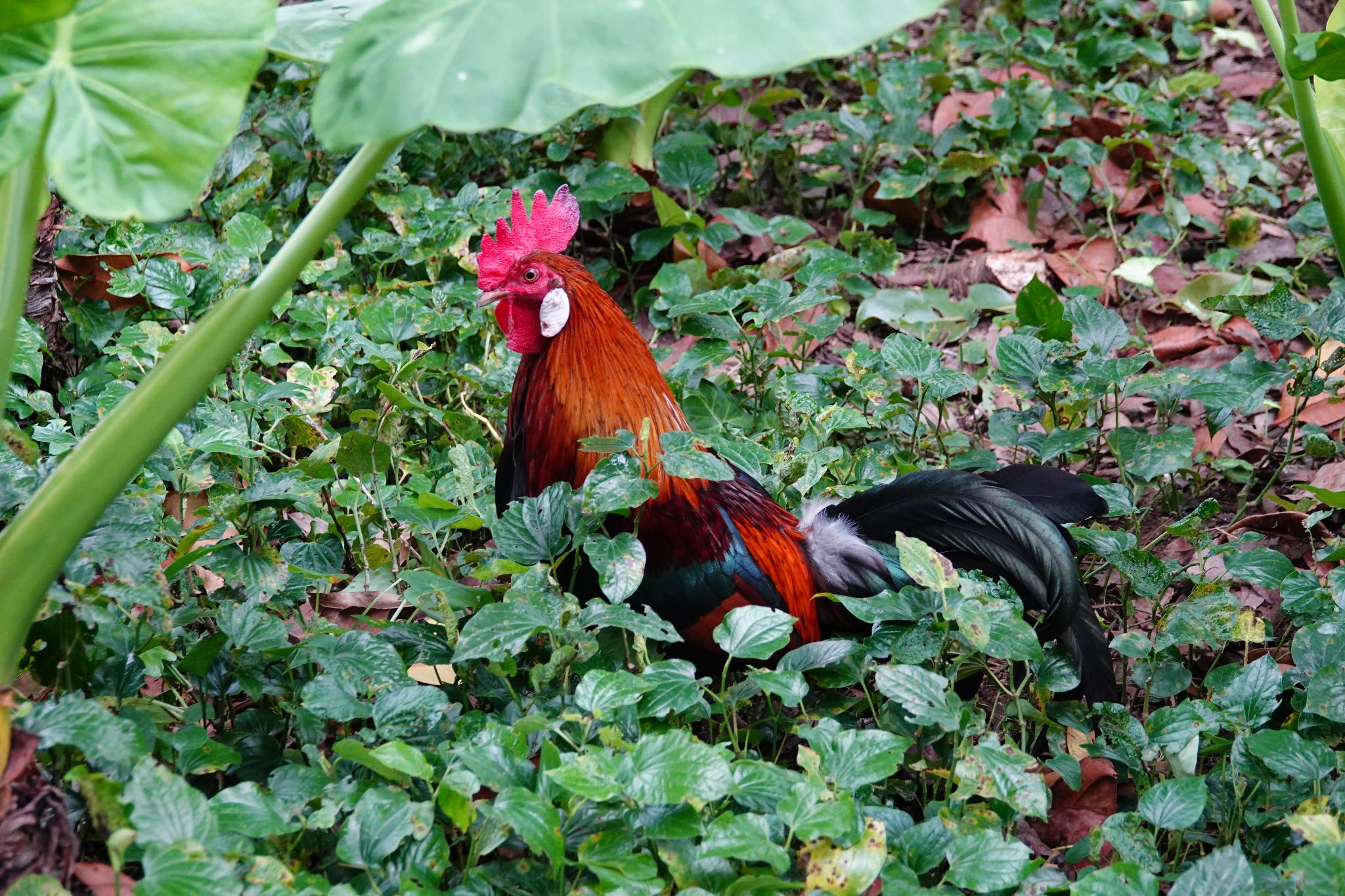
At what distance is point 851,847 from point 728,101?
2867 millimetres

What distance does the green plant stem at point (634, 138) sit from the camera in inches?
138

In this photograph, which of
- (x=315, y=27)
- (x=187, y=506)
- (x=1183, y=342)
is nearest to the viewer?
(x=315, y=27)

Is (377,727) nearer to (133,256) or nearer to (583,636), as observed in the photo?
(583,636)

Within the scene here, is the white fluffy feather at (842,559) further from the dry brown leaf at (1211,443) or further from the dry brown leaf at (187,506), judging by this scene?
the dry brown leaf at (187,506)

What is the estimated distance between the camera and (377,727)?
168cm

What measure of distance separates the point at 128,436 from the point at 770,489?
1393mm

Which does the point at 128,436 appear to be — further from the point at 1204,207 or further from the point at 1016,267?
the point at 1204,207

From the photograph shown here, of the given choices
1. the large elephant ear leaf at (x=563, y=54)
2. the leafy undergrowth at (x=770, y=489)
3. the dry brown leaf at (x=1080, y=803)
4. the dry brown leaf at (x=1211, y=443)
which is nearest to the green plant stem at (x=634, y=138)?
the leafy undergrowth at (x=770, y=489)

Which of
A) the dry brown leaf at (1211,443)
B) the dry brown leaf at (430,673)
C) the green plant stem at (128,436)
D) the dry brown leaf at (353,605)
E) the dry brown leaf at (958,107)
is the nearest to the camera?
the green plant stem at (128,436)

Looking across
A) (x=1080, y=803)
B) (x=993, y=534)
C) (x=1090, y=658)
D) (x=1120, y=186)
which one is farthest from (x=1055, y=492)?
(x=1120, y=186)

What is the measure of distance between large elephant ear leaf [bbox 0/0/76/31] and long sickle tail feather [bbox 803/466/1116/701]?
152 cm

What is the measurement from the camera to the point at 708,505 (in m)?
2.11

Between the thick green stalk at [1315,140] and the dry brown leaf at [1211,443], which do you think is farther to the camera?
the dry brown leaf at [1211,443]

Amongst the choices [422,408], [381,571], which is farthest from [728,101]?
[381,571]
